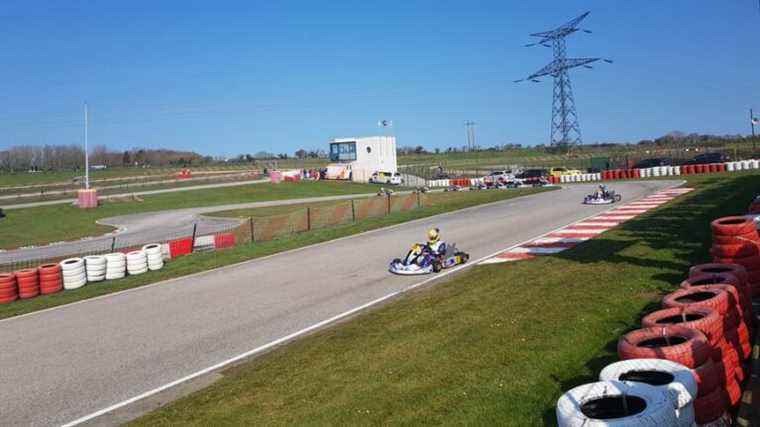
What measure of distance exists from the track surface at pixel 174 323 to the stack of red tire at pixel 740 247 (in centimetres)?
646

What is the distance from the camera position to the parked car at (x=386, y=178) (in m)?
63.7

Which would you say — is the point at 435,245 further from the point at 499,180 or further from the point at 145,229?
the point at 499,180

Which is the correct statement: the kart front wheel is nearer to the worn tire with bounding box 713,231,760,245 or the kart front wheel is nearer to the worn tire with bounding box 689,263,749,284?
the worn tire with bounding box 713,231,760,245

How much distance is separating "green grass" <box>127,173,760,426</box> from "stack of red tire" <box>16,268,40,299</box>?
10.4m

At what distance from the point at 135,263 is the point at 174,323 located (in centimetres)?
775

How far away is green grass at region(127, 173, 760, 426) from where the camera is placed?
6.79m

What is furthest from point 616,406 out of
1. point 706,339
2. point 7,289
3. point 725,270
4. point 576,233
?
point 7,289

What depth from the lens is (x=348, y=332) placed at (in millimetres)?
10227

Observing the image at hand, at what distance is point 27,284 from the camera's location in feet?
54.8

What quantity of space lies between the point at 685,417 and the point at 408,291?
28.9 ft

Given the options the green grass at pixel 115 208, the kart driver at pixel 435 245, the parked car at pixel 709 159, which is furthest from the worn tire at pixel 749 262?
the parked car at pixel 709 159

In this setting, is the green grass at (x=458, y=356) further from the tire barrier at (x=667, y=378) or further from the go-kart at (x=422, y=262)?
the go-kart at (x=422, y=262)

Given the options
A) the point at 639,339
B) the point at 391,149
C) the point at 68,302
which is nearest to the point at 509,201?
the point at 68,302

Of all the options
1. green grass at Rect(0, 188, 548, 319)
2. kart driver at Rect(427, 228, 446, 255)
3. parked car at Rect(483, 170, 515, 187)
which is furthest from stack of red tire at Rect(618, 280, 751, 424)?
parked car at Rect(483, 170, 515, 187)
